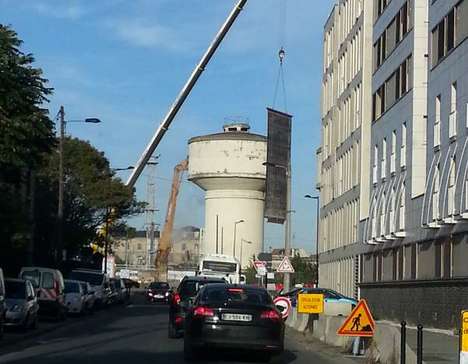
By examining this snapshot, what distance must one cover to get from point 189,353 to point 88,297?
89.2ft

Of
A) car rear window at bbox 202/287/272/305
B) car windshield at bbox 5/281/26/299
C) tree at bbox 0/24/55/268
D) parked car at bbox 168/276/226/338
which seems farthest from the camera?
tree at bbox 0/24/55/268

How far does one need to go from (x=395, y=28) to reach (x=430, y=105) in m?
9.98

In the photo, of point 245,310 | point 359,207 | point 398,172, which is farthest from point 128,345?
point 359,207

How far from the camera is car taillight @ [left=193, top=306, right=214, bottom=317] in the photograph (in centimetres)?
1955

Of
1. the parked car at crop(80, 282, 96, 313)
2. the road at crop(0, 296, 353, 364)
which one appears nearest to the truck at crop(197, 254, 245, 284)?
the parked car at crop(80, 282, 96, 313)

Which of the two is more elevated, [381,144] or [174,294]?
[381,144]

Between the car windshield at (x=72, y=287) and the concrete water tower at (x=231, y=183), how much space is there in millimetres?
45202

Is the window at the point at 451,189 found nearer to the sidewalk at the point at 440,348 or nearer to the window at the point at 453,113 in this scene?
the window at the point at 453,113

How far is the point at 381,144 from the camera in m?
52.2

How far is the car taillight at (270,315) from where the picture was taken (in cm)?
1958

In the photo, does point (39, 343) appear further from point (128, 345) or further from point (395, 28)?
point (395, 28)

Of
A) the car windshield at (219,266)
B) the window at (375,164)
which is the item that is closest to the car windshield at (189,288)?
the window at (375,164)

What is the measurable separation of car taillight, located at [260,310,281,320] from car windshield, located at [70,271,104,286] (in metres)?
34.5

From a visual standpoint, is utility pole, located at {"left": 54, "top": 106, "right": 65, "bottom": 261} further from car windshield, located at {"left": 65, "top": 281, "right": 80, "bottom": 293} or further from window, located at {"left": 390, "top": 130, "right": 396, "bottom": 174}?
window, located at {"left": 390, "top": 130, "right": 396, "bottom": 174}
